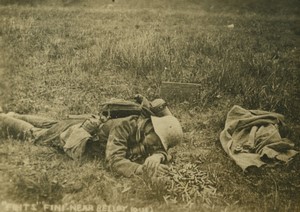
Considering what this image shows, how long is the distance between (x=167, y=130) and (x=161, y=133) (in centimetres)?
5

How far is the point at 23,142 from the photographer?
9.68 feet

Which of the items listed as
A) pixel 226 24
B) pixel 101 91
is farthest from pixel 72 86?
pixel 226 24

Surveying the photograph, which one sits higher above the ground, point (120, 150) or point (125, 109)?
point (125, 109)

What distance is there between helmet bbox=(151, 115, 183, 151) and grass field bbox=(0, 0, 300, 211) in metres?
0.15

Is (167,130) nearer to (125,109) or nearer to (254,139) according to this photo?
(125,109)

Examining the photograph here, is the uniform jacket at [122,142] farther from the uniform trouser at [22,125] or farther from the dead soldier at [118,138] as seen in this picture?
the uniform trouser at [22,125]

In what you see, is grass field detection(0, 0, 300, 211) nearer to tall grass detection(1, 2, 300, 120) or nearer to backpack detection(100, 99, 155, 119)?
tall grass detection(1, 2, 300, 120)

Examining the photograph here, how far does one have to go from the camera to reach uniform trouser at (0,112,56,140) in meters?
2.96

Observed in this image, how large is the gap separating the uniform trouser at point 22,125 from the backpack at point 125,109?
45 centimetres

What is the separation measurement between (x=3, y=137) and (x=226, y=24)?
79.2 inches

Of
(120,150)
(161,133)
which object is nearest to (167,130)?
(161,133)

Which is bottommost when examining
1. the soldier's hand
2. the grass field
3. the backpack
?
the soldier's hand

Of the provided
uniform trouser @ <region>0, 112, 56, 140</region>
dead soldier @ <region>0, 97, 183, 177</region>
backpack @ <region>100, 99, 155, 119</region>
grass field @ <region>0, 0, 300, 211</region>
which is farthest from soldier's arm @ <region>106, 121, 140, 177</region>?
uniform trouser @ <region>0, 112, 56, 140</region>

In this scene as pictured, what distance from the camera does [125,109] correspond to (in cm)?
292
